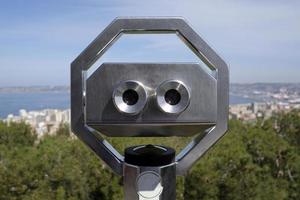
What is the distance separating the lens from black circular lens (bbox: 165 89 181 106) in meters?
0.87

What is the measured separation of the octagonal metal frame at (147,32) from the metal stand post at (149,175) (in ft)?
0.14

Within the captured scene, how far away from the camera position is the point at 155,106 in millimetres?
878

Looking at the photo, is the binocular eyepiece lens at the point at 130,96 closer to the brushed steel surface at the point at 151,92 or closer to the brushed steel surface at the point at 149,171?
the brushed steel surface at the point at 151,92

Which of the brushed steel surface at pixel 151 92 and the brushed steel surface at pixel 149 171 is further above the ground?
the brushed steel surface at pixel 151 92

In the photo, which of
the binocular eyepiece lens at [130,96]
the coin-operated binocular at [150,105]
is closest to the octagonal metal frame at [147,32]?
the coin-operated binocular at [150,105]

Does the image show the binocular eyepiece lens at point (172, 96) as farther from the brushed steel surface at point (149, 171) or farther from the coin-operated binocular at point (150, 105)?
the brushed steel surface at point (149, 171)

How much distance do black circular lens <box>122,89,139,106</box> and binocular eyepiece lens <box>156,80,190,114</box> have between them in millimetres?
56

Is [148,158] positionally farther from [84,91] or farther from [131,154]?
[84,91]

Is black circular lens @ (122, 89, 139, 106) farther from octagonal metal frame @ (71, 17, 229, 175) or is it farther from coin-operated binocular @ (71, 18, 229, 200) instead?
octagonal metal frame @ (71, 17, 229, 175)

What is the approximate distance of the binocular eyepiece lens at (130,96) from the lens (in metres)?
0.86

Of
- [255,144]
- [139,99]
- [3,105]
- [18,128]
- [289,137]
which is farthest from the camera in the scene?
[3,105]

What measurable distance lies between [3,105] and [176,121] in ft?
46.3

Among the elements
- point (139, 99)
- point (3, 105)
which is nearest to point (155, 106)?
point (139, 99)

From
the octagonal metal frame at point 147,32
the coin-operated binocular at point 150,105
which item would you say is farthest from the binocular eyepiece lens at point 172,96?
the octagonal metal frame at point 147,32
